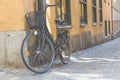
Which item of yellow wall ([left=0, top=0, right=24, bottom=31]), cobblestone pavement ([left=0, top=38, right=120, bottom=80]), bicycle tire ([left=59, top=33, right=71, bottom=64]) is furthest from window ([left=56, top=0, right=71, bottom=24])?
yellow wall ([left=0, top=0, right=24, bottom=31])

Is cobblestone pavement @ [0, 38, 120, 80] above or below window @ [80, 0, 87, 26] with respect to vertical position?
below

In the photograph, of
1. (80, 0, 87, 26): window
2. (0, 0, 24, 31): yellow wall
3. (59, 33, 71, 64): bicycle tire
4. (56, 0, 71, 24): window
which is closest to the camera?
(0, 0, 24, 31): yellow wall

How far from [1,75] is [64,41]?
2.08 meters

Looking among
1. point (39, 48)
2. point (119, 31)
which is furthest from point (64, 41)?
point (119, 31)

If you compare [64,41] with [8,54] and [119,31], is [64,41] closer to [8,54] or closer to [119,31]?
[8,54]

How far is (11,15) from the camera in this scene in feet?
24.0

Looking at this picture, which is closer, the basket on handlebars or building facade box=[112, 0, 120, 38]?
the basket on handlebars

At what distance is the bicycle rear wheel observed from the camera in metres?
6.77

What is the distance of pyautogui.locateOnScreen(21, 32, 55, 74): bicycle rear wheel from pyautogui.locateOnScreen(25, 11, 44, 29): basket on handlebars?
24cm

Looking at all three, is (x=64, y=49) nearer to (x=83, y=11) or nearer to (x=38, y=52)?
(x=38, y=52)

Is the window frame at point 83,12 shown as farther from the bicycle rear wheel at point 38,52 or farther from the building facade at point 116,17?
the building facade at point 116,17

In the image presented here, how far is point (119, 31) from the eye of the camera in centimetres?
2936

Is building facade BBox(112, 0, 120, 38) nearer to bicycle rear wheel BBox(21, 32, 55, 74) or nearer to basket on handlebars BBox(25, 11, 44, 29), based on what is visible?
bicycle rear wheel BBox(21, 32, 55, 74)

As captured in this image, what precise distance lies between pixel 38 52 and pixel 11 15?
1.04m
